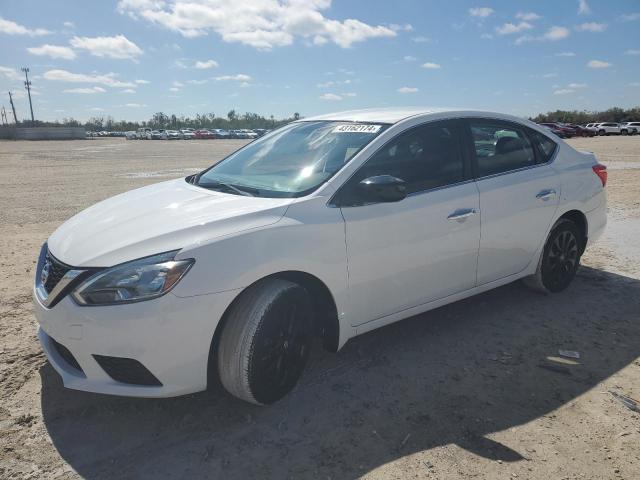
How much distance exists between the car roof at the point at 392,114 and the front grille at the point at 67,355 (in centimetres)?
242

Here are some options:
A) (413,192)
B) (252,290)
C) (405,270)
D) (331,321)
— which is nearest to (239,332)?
(252,290)

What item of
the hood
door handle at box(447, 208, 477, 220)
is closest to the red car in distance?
the hood

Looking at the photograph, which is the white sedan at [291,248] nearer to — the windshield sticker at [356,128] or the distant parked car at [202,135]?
the windshield sticker at [356,128]

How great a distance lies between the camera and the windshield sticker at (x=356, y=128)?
347 centimetres

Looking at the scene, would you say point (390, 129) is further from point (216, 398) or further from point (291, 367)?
point (216, 398)

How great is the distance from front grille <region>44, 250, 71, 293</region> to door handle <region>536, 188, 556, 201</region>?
11.5 feet

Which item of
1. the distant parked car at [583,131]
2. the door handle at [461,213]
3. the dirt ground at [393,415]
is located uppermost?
the door handle at [461,213]

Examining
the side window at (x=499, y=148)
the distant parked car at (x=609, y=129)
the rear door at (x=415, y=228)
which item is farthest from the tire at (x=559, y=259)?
the distant parked car at (x=609, y=129)

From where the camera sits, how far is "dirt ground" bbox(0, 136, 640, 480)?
8.02 ft

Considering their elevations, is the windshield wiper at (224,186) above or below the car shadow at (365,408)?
above

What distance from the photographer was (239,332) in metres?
2.65

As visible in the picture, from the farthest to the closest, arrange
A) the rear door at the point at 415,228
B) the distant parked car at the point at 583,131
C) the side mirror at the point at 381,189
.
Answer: the distant parked car at the point at 583,131
the rear door at the point at 415,228
the side mirror at the point at 381,189

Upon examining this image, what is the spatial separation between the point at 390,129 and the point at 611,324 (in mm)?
2435

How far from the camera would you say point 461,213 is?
3.57 metres
